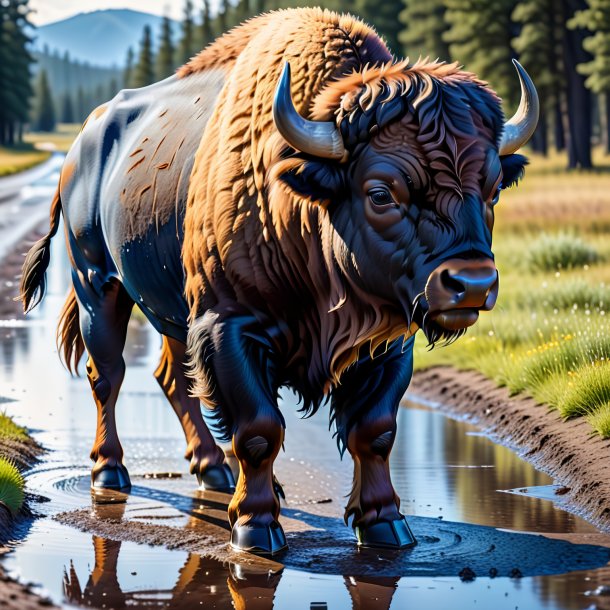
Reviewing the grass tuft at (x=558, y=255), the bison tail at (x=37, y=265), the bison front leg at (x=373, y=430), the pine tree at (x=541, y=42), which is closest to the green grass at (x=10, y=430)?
the bison tail at (x=37, y=265)

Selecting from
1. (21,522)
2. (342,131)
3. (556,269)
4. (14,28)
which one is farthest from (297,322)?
(14,28)

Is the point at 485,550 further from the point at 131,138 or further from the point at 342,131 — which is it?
the point at 131,138

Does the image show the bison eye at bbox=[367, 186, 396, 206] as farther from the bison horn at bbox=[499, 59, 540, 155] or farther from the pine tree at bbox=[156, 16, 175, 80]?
the pine tree at bbox=[156, 16, 175, 80]

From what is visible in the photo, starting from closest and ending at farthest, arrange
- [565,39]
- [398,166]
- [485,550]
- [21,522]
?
1. [398,166]
2. [485,550]
3. [21,522]
4. [565,39]

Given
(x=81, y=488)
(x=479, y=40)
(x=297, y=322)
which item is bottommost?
(x=479, y=40)

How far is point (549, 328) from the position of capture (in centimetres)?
1231

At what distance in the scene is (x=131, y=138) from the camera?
A: 8375mm

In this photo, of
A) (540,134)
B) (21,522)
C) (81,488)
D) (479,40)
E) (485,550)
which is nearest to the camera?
(485,550)

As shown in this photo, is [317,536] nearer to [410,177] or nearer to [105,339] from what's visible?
[410,177]

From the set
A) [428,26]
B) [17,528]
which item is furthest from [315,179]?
[428,26]

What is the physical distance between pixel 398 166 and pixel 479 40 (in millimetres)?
42003

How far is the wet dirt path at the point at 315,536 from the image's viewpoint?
230 inches

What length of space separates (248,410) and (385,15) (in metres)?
59.7

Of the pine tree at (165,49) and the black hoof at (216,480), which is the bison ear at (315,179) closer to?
the black hoof at (216,480)
